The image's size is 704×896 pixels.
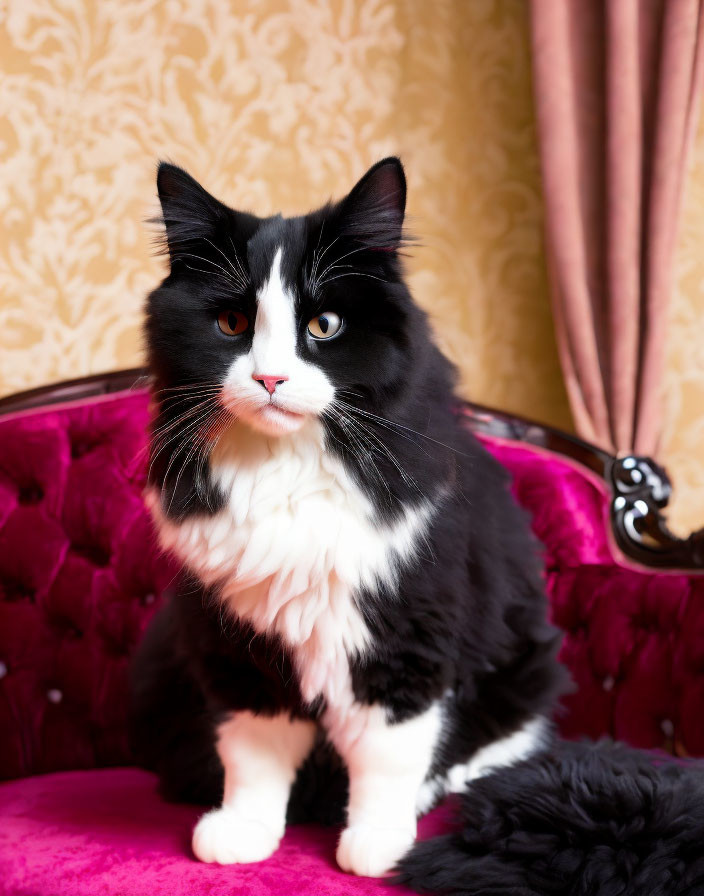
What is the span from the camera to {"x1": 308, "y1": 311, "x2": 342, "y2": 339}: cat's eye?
105 centimetres

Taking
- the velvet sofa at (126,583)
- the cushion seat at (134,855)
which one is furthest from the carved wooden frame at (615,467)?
the cushion seat at (134,855)

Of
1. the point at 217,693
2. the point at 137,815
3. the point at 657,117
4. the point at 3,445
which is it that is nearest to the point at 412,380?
the point at 217,693

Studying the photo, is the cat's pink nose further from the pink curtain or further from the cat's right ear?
the pink curtain

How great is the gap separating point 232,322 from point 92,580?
2.90 ft

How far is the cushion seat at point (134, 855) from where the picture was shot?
1.06 m

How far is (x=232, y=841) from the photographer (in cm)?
112

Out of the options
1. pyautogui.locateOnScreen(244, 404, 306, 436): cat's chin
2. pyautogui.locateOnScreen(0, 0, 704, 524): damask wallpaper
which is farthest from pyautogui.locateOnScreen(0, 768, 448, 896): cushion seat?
pyautogui.locateOnScreen(0, 0, 704, 524): damask wallpaper

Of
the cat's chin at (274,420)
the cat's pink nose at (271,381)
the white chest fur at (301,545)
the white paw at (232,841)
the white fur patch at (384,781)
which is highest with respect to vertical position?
the cat's pink nose at (271,381)

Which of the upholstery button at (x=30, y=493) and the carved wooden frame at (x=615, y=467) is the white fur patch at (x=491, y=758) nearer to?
the carved wooden frame at (x=615, y=467)

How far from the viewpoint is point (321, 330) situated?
3.47 ft

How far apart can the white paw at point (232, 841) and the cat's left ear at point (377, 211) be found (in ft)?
2.54

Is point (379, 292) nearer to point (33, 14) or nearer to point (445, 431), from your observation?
point (445, 431)

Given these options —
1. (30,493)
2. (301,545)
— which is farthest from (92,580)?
(301,545)

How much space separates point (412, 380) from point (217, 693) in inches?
19.9
